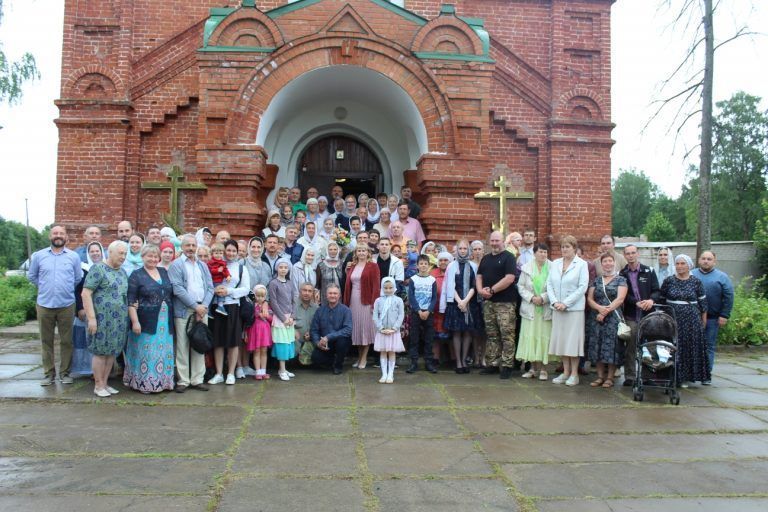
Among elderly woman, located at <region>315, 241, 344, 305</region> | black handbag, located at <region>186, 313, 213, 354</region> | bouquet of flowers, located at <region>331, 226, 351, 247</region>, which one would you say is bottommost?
black handbag, located at <region>186, 313, 213, 354</region>

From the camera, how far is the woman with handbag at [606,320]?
6629 mm

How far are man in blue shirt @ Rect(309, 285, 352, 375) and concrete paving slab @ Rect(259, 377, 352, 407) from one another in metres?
0.64

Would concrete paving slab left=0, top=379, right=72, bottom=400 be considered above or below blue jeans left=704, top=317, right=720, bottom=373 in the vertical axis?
below

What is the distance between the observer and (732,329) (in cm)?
1034

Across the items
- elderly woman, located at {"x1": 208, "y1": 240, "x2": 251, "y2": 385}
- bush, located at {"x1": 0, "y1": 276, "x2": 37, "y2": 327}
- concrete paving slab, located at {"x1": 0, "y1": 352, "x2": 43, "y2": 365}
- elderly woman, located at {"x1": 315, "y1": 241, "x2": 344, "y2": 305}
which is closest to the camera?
elderly woman, located at {"x1": 208, "y1": 240, "x2": 251, "y2": 385}

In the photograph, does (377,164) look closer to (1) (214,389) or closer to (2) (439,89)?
(2) (439,89)

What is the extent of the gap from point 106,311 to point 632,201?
2196 inches

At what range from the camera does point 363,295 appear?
288 inches

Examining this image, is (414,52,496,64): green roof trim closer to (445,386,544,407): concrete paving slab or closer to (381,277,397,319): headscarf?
(381,277,397,319): headscarf

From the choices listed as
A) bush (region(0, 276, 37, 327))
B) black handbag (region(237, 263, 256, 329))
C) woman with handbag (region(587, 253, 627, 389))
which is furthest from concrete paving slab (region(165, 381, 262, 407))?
bush (region(0, 276, 37, 327))

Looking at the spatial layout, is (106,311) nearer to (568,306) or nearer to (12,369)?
(12,369)

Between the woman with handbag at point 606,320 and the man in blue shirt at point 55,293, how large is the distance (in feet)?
18.8

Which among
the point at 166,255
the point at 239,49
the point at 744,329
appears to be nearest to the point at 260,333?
the point at 166,255

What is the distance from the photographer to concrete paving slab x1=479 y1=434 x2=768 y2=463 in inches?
171
